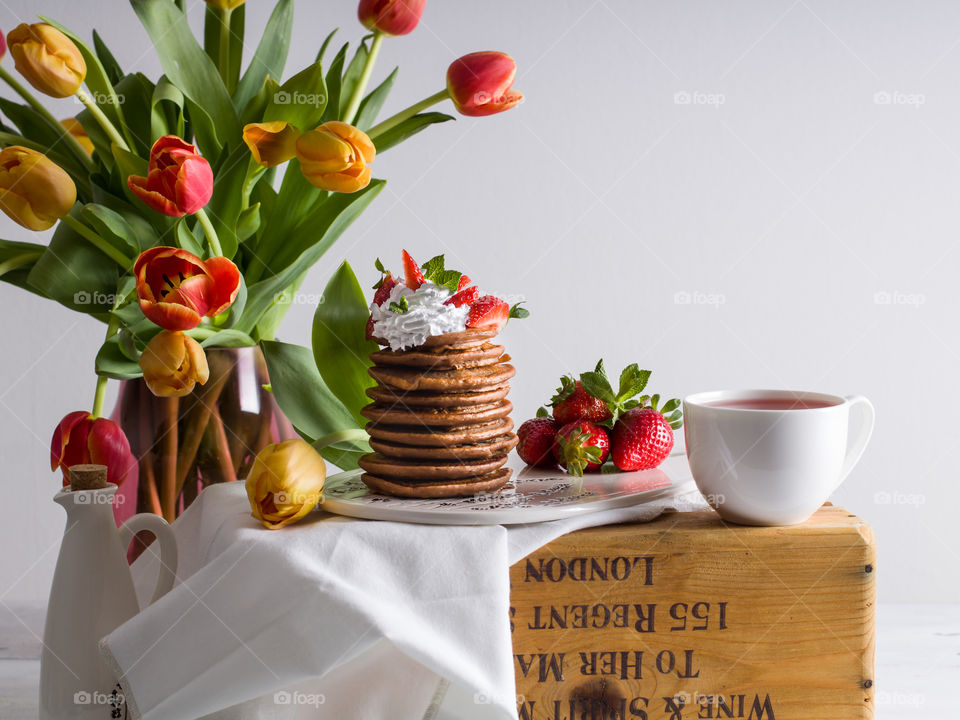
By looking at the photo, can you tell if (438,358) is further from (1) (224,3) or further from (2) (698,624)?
(1) (224,3)

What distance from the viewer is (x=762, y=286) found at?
5.68ft

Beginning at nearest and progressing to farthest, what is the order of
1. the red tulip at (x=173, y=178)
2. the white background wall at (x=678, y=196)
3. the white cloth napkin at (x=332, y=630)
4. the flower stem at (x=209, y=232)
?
the white cloth napkin at (x=332, y=630) < the red tulip at (x=173, y=178) < the flower stem at (x=209, y=232) < the white background wall at (x=678, y=196)

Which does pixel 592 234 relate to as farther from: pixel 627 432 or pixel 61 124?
pixel 61 124

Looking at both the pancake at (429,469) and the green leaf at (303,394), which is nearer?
the pancake at (429,469)

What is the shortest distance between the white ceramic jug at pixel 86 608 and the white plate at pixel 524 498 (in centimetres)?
19

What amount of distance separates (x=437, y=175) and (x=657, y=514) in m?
0.95

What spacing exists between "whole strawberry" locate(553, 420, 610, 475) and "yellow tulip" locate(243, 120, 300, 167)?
408 millimetres

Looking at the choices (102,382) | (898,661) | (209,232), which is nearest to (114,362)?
(102,382)

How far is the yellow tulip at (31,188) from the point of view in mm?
872

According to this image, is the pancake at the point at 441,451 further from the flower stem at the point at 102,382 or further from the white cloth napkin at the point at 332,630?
the flower stem at the point at 102,382

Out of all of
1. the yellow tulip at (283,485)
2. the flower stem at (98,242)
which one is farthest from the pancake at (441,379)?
the flower stem at (98,242)

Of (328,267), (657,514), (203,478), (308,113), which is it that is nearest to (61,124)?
(308,113)

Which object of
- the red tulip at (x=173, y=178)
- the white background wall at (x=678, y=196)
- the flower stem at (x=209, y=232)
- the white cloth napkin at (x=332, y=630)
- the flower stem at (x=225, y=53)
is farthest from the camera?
the white background wall at (x=678, y=196)

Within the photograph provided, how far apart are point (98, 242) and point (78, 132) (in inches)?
8.4
